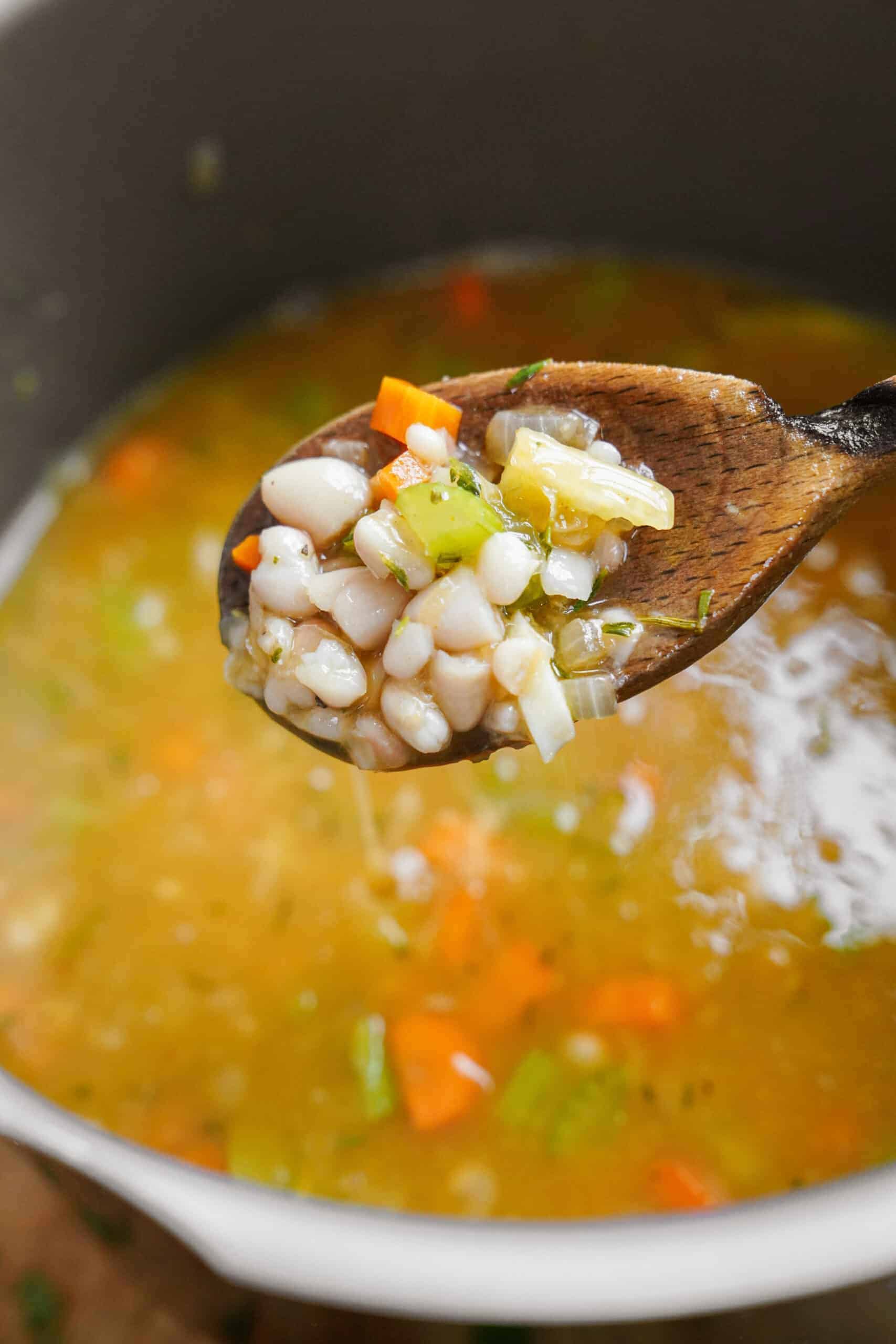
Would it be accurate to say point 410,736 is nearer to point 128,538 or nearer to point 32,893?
point 32,893

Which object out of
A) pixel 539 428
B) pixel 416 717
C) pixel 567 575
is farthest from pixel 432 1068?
pixel 539 428

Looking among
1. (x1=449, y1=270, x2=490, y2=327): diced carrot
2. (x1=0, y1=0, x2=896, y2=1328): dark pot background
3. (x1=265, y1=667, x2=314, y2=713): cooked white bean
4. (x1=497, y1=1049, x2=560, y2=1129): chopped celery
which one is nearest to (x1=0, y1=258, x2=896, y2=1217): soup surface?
(x1=497, y1=1049, x2=560, y2=1129): chopped celery

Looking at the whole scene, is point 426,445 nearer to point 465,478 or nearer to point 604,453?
point 465,478

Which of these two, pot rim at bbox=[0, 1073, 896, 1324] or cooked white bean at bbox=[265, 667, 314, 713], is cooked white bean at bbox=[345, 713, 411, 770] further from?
pot rim at bbox=[0, 1073, 896, 1324]

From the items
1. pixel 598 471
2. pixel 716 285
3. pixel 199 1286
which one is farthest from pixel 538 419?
pixel 716 285

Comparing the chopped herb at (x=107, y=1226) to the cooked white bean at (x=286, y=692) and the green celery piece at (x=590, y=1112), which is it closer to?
the cooked white bean at (x=286, y=692)

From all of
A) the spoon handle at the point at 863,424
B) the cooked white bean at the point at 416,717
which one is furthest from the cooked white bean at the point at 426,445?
the spoon handle at the point at 863,424
